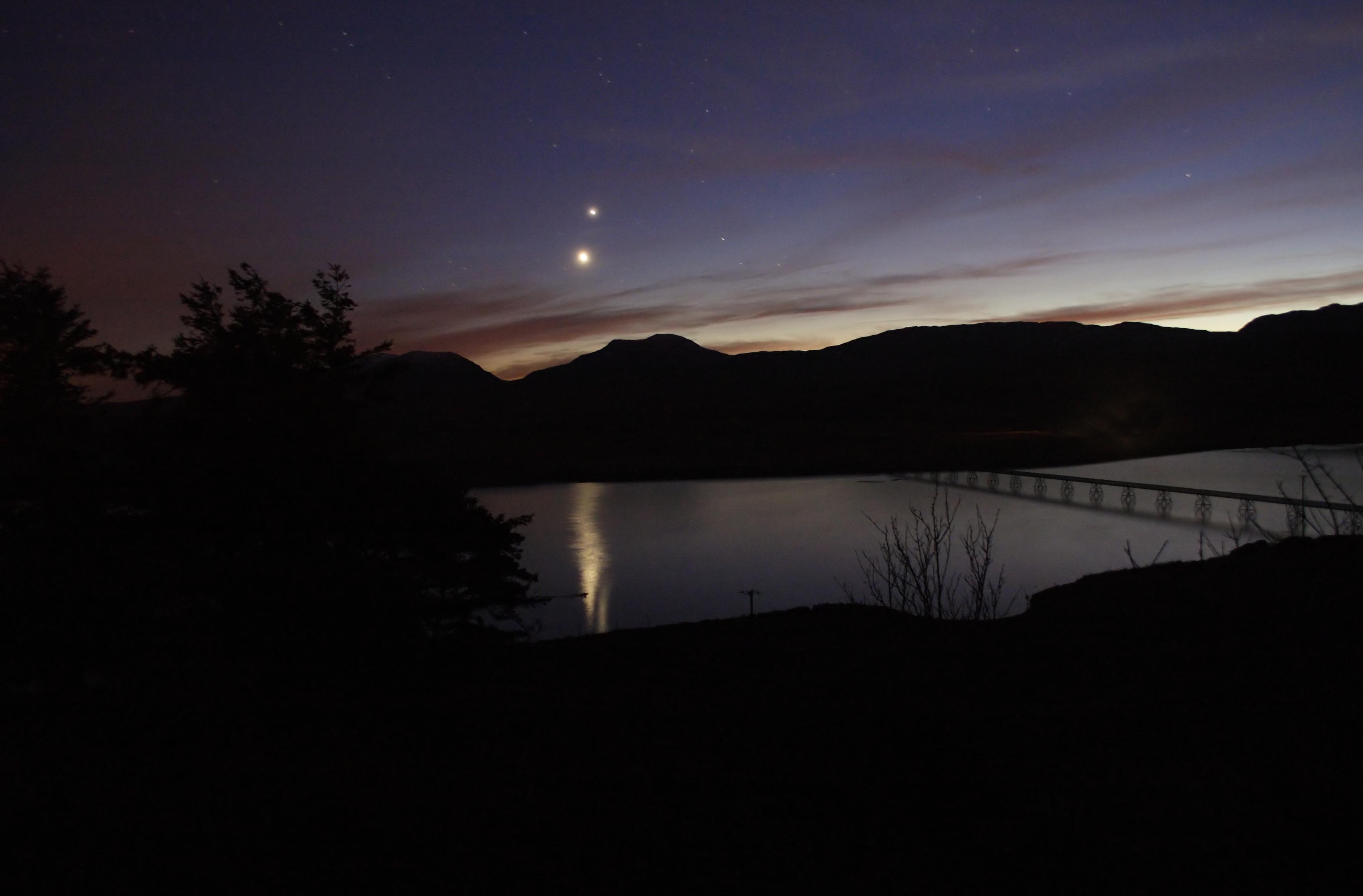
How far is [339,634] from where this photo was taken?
722 centimetres

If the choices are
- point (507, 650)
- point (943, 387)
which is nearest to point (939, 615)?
point (507, 650)

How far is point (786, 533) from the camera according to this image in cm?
3609

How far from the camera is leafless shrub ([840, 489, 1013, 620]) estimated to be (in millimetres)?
9219

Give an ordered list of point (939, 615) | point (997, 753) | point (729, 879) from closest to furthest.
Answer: point (729, 879) < point (997, 753) < point (939, 615)

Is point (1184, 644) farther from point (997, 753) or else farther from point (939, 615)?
point (939, 615)

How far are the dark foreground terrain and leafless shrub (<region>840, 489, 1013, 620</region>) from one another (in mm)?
2391

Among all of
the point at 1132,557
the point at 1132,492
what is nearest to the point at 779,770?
the point at 1132,557

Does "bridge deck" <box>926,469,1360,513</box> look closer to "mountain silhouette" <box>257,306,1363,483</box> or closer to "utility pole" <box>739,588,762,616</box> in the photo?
"utility pole" <box>739,588,762,616</box>

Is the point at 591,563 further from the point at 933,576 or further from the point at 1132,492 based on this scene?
the point at 1132,492

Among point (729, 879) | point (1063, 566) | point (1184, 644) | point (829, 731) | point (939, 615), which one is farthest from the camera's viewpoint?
point (1063, 566)

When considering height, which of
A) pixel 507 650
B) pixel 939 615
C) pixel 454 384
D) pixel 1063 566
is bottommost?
pixel 1063 566

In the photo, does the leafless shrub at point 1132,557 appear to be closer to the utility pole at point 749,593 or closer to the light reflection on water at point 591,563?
the utility pole at point 749,593

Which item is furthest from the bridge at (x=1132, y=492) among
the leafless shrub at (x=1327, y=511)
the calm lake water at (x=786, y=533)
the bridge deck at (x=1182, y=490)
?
the calm lake water at (x=786, y=533)

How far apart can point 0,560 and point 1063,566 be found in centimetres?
2734
